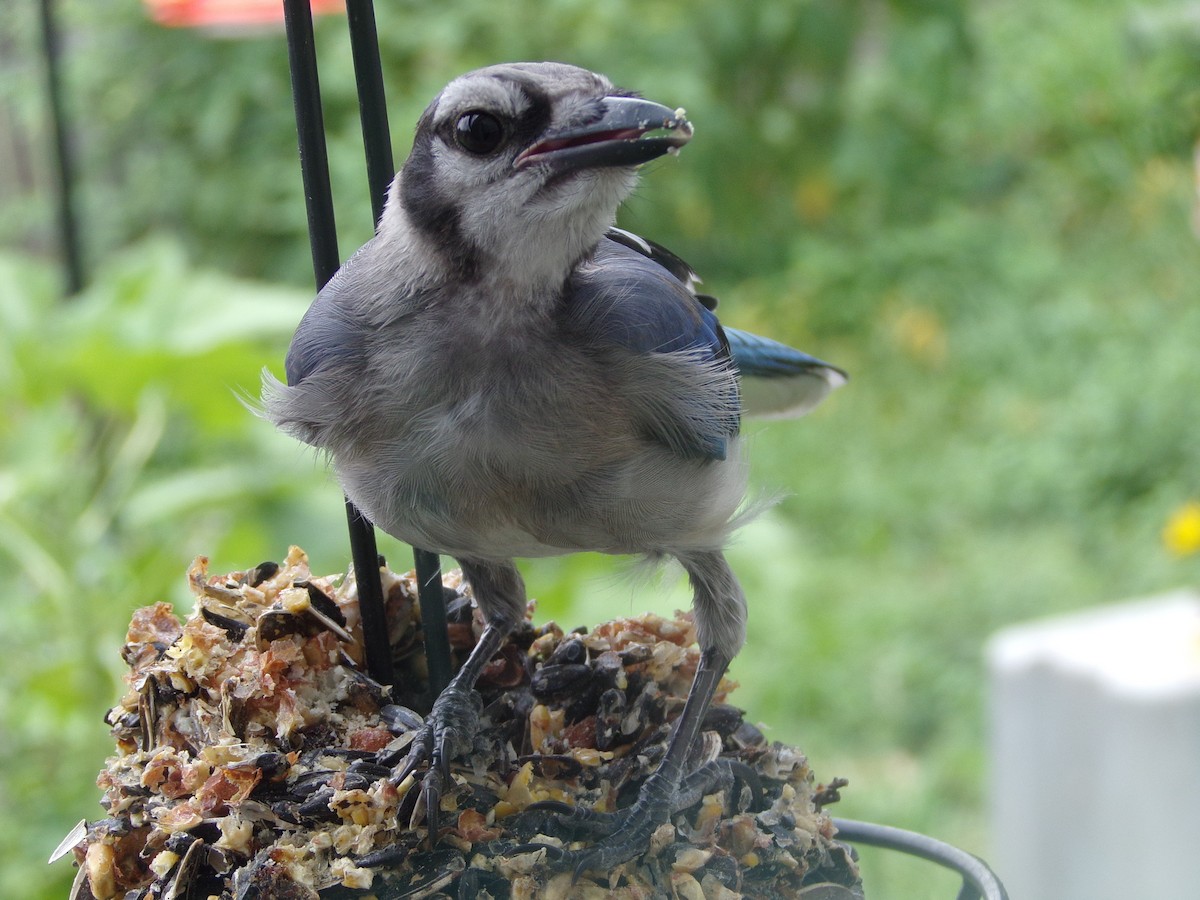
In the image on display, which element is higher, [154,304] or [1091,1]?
[1091,1]

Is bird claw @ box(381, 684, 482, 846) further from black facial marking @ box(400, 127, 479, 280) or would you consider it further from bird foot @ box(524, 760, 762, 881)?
black facial marking @ box(400, 127, 479, 280)

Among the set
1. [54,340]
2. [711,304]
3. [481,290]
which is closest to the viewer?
[481,290]

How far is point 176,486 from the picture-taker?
400 cm

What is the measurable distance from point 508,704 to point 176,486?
2.64 m

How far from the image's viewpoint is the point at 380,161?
60.7 inches

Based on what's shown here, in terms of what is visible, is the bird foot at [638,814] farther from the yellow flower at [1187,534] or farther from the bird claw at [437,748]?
the yellow flower at [1187,534]

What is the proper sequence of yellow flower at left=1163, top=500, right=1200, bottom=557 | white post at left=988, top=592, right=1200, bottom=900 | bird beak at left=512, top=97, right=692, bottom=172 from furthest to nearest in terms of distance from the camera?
yellow flower at left=1163, top=500, right=1200, bottom=557, white post at left=988, top=592, right=1200, bottom=900, bird beak at left=512, top=97, right=692, bottom=172

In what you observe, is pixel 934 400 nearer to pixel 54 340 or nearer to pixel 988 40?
pixel 988 40

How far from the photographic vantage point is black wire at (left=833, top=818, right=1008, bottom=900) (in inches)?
56.7

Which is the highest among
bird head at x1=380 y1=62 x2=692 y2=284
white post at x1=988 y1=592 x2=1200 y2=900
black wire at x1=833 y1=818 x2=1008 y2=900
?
bird head at x1=380 y1=62 x2=692 y2=284

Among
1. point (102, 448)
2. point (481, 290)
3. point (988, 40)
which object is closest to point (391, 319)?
point (481, 290)

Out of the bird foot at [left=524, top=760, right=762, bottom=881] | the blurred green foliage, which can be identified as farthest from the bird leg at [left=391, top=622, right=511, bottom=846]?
the blurred green foliage

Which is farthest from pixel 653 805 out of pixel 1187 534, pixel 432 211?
pixel 1187 534

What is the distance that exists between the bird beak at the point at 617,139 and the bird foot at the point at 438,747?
23.6 inches
